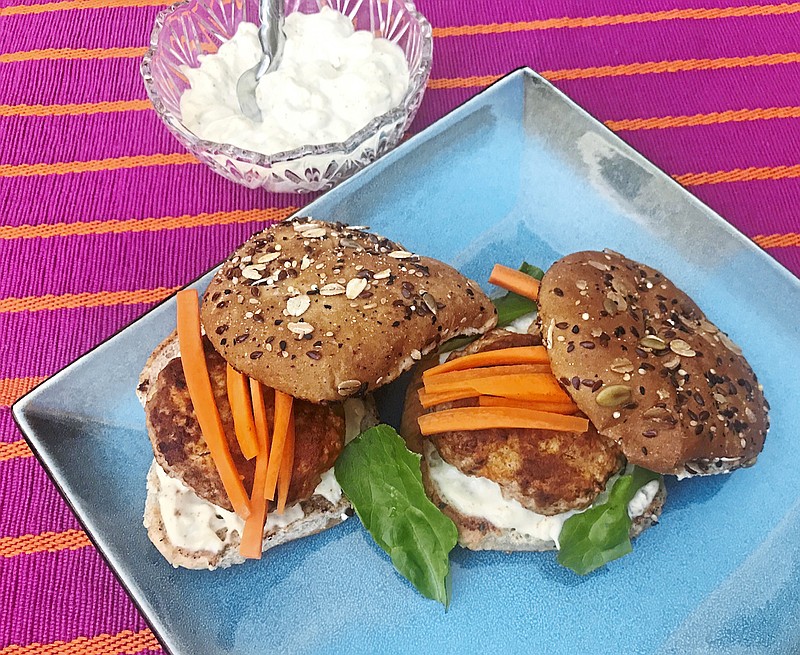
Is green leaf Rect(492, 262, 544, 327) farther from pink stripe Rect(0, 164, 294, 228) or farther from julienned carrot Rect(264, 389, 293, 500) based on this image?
pink stripe Rect(0, 164, 294, 228)

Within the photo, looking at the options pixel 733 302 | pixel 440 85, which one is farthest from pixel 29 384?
pixel 733 302

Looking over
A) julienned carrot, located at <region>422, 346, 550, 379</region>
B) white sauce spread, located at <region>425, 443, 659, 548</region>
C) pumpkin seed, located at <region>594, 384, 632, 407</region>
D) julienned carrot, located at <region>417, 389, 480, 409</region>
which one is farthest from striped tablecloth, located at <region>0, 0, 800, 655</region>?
pumpkin seed, located at <region>594, 384, 632, 407</region>

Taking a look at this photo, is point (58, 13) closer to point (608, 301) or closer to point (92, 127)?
point (92, 127)

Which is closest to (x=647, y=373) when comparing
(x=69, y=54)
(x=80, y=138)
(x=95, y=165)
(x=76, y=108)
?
(x=95, y=165)

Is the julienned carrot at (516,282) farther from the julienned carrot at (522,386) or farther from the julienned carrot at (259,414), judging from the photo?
the julienned carrot at (259,414)

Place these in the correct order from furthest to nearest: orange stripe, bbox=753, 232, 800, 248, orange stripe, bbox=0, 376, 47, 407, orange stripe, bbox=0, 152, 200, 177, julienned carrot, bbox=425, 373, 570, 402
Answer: orange stripe, bbox=0, 152, 200, 177 < orange stripe, bbox=753, 232, 800, 248 < orange stripe, bbox=0, 376, 47, 407 < julienned carrot, bbox=425, 373, 570, 402

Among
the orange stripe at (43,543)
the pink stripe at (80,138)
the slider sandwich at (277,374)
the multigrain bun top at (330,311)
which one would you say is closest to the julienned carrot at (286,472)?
the slider sandwich at (277,374)

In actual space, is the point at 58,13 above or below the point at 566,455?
above
